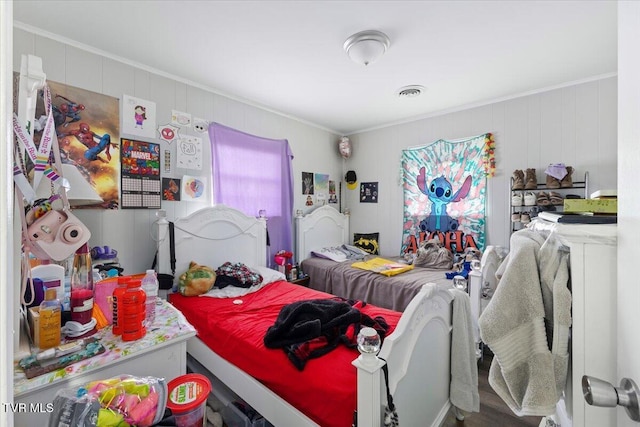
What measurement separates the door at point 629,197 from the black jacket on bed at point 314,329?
1100 millimetres

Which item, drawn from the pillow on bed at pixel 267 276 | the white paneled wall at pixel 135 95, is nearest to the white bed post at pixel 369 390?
the pillow on bed at pixel 267 276

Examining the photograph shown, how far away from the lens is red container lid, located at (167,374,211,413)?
2.77ft

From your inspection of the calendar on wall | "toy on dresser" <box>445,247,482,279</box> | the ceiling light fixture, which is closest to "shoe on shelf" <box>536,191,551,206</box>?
"toy on dresser" <box>445,247,482,279</box>

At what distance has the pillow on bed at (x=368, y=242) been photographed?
13.5ft

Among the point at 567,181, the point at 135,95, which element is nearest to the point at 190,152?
the point at 135,95

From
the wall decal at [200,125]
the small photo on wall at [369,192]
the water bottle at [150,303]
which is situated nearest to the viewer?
the water bottle at [150,303]

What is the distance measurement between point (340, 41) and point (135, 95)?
1.76 m

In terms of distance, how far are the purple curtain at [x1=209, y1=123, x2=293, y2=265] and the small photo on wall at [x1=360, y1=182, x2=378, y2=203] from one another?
1302 millimetres

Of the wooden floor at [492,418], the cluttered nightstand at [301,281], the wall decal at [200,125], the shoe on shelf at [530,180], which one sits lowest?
the wooden floor at [492,418]

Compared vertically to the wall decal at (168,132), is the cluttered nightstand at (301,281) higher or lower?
lower

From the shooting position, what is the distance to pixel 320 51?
2176 mm

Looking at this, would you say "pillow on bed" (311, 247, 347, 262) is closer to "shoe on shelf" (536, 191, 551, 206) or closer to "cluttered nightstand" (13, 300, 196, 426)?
"shoe on shelf" (536, 191, 551, 206)

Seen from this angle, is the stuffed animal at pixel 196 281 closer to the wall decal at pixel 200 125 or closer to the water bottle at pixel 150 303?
the water bottle at pixel 150 303

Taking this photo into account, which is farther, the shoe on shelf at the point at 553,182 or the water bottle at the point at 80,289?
the shoe on shelf at the point at 553,182
